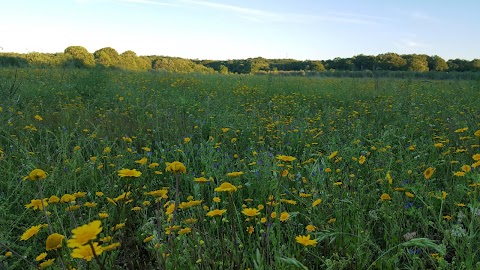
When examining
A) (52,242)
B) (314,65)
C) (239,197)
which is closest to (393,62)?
(314,65)

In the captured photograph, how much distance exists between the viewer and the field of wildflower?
126cm

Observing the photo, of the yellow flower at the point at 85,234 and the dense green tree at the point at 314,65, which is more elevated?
the dense green tree at the point at 314,65

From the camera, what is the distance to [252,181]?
2178 mm

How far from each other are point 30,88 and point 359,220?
20.6ft

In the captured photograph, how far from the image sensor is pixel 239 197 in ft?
6.79

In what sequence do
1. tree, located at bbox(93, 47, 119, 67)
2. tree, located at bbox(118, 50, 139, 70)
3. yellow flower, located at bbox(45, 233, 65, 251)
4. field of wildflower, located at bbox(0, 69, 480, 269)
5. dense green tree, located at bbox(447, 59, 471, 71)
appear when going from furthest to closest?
1. dense green tree, located at bbox(447, 59, 471, 71)
2. tree, located at bbox(93, 47, 119, 67)
3. tree, located at bbox(118, 50, 139, 70)
4. field of wildflower, located at bbox(0, 69, 480, 269)
5. yellow flower, located at bbox(45, 233, 65, 251)

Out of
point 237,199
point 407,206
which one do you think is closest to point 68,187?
point 237,199

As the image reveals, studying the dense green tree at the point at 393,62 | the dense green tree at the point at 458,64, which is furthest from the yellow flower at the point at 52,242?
the dense green tree at the point at 458,64

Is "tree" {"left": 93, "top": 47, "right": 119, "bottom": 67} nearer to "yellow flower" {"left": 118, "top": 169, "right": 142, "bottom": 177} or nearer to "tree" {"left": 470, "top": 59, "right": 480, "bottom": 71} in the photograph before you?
"yellow flower" {"left": 118, "top": 169, "right": 142, "bottom": 177}

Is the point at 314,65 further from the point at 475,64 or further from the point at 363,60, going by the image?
the point at 475,64

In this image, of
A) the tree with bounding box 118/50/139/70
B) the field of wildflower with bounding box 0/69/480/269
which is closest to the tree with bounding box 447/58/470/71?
the tree with bounding box 118/50/139/70

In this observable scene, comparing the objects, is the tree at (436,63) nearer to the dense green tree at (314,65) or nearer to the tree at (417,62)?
the tree at (417,62)

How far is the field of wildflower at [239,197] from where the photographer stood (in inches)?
49.5

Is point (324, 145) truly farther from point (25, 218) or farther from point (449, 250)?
point (25, 218)
